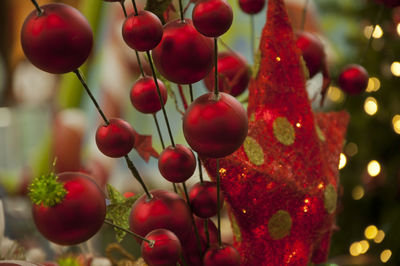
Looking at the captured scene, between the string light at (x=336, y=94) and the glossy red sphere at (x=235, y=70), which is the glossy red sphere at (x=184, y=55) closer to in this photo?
the glossy red sphere at (x=235, y=70)

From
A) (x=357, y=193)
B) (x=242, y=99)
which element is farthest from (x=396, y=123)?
(x=242, y=99)

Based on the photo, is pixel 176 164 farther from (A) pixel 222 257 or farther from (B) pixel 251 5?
(B) pixel 251 5

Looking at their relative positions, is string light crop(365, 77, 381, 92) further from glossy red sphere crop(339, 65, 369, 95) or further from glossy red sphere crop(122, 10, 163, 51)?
glossy red sphere crop(122, 10, 163, 51)

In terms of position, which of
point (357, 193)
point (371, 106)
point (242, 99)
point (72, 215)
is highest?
point (72, 215)

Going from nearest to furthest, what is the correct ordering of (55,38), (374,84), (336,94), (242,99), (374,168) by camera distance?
(55,38) → (242,99) → (374,168) → (374,84) → (336,94)

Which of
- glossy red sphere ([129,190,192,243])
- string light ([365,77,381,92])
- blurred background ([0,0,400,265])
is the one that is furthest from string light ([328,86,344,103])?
glossy red sphere ([129,190,192,243])

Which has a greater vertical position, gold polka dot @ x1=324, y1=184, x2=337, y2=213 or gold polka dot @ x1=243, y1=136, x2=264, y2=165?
gold polka dot @ x1=243, y1=136, x2=264, y2=165
